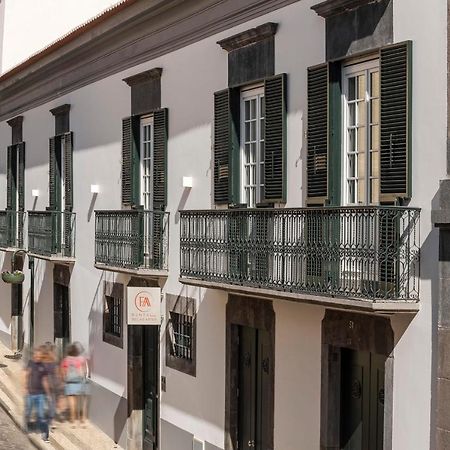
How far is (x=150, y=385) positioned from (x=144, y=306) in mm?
2351

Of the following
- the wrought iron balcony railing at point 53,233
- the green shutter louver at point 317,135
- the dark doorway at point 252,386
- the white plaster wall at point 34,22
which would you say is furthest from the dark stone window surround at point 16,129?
the green shutter louver at point 317,135

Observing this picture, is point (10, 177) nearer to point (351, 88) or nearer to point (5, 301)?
point (5, 301)

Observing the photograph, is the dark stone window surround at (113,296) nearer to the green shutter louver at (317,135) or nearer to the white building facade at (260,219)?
the white building facade at (260,219)

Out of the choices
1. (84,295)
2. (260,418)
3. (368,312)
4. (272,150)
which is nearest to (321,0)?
(272,150)

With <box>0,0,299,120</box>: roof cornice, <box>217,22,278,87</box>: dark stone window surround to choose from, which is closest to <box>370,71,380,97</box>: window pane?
<box>0,0,299,120</box>: roof cornice

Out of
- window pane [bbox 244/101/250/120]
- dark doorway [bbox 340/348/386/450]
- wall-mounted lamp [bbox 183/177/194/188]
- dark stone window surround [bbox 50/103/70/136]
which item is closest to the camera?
dark doorway [bbox 340/348/386/450]

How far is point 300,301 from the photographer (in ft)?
35.7

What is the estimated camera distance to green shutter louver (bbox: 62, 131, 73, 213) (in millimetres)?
20750

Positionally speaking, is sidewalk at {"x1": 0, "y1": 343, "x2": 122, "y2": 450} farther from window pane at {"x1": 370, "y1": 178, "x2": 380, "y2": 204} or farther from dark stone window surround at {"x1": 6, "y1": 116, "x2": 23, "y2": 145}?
window pane at {"x1": 370, "y1": 178, "x2": 380, "y2": 204}

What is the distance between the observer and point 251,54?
13.0 meters

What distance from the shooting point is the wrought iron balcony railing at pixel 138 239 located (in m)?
15.8

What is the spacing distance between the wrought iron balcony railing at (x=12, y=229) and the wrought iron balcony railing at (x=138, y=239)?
9.49 m

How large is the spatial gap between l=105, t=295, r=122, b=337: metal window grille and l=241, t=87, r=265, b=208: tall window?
5248 mm

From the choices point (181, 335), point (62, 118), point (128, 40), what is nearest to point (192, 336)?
point (181, 335)
